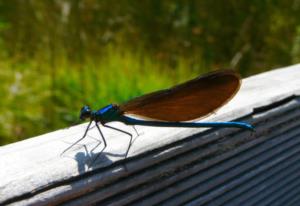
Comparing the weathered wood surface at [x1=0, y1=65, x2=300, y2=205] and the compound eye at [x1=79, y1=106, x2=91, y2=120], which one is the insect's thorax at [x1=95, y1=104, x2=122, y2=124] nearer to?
the weathered wood surface at [x1=0, y1=65, x2=300, y2=205]

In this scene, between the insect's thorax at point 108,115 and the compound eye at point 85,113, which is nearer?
the insect's thorax at point 108,115

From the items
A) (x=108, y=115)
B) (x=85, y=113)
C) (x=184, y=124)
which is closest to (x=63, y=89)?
(x=85, y=113)

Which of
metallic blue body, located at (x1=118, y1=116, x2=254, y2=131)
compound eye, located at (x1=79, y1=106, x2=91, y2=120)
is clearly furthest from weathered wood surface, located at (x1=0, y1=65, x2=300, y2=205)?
compound eye, located at (x1=79, y1=106, x2=91, y2=120)

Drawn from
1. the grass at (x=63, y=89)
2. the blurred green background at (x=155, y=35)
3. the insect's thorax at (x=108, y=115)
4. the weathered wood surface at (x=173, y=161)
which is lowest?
the weathered wood surface at (x=173, y=161)

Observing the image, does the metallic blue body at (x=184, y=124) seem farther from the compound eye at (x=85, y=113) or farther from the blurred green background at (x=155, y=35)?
the blurred green background at (x=155, y=35)

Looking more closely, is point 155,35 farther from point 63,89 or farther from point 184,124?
point 184,124

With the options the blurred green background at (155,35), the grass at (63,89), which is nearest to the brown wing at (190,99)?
the grass at (63,89)

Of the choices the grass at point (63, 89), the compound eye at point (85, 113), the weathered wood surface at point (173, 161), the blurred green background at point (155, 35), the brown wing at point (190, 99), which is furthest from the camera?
the blurred green background at point (155, 35)

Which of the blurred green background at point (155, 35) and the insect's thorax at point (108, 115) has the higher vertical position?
the blurred green background at point (155, 35)
